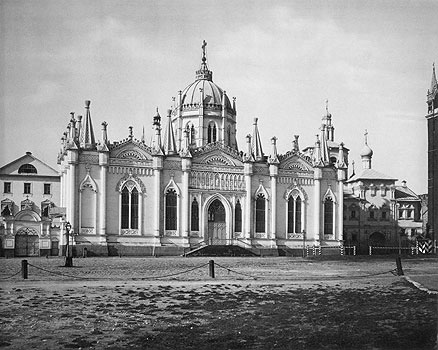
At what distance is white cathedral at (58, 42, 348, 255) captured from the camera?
57.9 m

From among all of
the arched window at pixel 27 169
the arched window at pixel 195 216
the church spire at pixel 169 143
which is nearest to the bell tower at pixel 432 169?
the arched window at pixel 195 216

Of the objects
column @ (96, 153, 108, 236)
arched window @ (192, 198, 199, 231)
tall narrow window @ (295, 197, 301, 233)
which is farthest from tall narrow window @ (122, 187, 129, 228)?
tall narrow window @ (295, 197, 301, 233)

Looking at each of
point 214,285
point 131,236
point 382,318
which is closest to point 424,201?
point 131,236

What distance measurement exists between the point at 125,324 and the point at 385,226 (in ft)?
234

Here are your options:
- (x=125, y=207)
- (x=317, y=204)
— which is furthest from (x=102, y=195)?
(x=317, y=204)

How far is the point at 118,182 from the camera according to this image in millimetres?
59062

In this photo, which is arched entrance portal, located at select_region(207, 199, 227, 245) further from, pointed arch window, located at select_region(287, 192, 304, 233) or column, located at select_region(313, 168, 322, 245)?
column, located at select_region(313, 168, 322, 245)

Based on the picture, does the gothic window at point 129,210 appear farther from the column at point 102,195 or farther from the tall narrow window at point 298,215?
the tall narrow window at point 298,215

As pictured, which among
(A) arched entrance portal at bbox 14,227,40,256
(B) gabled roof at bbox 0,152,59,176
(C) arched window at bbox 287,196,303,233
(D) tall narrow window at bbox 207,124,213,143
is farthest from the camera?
(D) tall narrow window at bbox 207,124,213,143

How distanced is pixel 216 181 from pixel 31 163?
19.4 meters

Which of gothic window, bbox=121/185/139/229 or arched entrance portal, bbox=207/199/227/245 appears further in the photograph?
arched entrance portal, bbox=207/199/227/245

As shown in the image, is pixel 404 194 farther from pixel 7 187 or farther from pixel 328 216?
pixel 7 187

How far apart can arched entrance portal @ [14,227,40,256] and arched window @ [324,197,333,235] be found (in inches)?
1124

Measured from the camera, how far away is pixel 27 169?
67.4 metres
